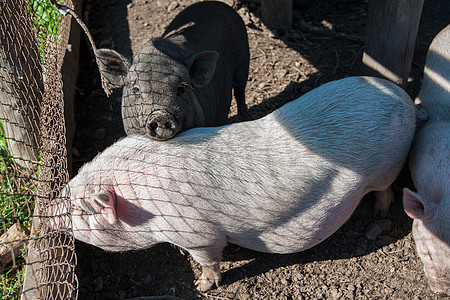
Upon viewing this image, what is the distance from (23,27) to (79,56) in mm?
1500

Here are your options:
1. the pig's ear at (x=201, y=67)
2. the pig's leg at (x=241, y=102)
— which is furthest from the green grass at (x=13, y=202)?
the pig's leg at (x=241, y=102)

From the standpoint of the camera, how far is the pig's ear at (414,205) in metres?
2.72

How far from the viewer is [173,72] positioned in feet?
10.6

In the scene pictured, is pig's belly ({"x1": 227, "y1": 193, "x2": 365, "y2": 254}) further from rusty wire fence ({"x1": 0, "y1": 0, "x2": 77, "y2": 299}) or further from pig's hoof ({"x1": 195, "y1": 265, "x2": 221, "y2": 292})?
rusty wire fence ({"x1": 0, "y1": 0, "x2": 77, "y2": 299})

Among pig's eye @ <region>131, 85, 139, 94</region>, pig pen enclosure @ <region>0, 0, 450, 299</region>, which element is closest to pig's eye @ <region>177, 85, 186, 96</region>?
pig's eye @ <region>131, 85, 139, 94</region>

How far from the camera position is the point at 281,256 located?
11.2 feet

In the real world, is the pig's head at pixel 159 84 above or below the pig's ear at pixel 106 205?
above

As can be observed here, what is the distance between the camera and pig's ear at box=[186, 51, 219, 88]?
330 cm

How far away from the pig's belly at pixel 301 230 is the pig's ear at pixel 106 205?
762 millimetres

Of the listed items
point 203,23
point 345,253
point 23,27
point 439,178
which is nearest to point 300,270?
point 345,253

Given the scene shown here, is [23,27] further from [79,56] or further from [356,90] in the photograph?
[356,90]

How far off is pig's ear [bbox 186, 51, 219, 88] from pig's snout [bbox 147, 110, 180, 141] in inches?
19.7

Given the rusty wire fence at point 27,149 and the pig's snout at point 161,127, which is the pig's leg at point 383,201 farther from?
the rusty wire fence at point 27,149

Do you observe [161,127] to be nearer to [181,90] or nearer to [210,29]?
[181,90]
